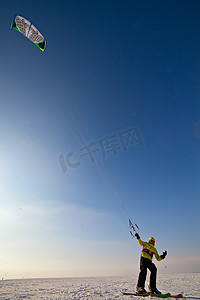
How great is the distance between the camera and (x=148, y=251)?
7.52m

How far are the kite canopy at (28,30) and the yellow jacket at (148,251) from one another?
631 inches

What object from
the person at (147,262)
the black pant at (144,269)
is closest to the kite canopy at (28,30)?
the person at (147,262)

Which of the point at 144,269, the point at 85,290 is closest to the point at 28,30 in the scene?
the point at 144,269

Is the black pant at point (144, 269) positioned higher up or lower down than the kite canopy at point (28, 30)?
lower down

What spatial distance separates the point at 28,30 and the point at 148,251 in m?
17.5

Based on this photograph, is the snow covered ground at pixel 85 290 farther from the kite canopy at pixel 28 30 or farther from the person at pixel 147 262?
the kite canopy at pixel 28 30

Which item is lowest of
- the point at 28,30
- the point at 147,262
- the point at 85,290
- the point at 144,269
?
the point at 85,290

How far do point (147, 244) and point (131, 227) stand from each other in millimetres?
1589

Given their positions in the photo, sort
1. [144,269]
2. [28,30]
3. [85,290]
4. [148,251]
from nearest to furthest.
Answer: [144,269], [148,251], [85,290], [28,30]

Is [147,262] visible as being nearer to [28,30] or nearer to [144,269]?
[144,269]

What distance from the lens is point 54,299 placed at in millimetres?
6641

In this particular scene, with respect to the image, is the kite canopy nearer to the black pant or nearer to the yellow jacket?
the yellow jacket

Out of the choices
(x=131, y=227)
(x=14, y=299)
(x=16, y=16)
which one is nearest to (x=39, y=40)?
(x=16, y=16)

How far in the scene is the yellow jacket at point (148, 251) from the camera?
7440 mm
